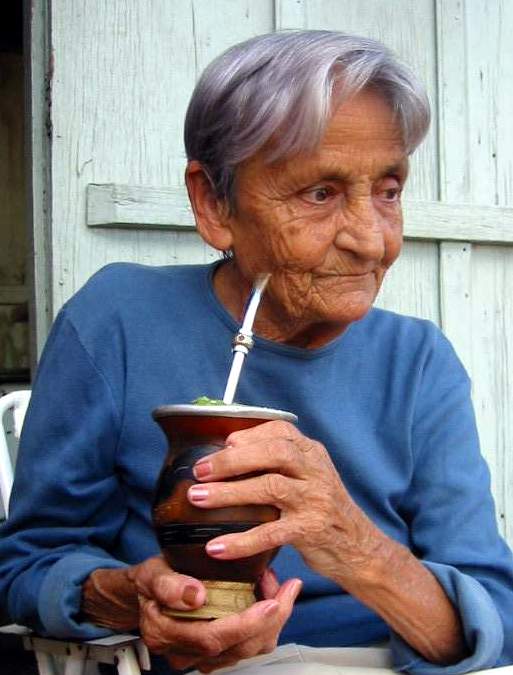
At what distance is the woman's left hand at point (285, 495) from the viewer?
1.27m

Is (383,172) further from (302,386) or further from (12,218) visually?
(12,218)

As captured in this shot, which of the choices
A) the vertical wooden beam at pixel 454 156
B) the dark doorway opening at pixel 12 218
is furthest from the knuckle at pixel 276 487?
the dark doorway opening at pixel 12 218

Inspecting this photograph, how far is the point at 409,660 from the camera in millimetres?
1630

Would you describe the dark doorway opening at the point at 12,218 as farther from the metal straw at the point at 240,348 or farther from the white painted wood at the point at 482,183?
the metal straw at the point at 240,348

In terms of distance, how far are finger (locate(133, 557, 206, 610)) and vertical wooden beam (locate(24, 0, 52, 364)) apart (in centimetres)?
127

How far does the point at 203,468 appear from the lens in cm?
127

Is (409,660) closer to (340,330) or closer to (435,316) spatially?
(340,330)

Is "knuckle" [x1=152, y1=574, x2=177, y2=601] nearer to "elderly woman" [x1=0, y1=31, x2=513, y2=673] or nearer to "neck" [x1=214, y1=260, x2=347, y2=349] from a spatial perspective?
"elderly woman" [x1=0, y1=31, x2=513, y2=673]

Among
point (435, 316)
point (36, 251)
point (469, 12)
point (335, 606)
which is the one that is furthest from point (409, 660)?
point (469, 12)

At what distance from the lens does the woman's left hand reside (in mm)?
1269

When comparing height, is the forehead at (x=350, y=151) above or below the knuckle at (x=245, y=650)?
above

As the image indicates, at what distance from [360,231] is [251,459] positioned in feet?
1.48

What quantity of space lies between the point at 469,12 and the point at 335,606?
189 cm

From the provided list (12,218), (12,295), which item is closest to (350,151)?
(12,295)
